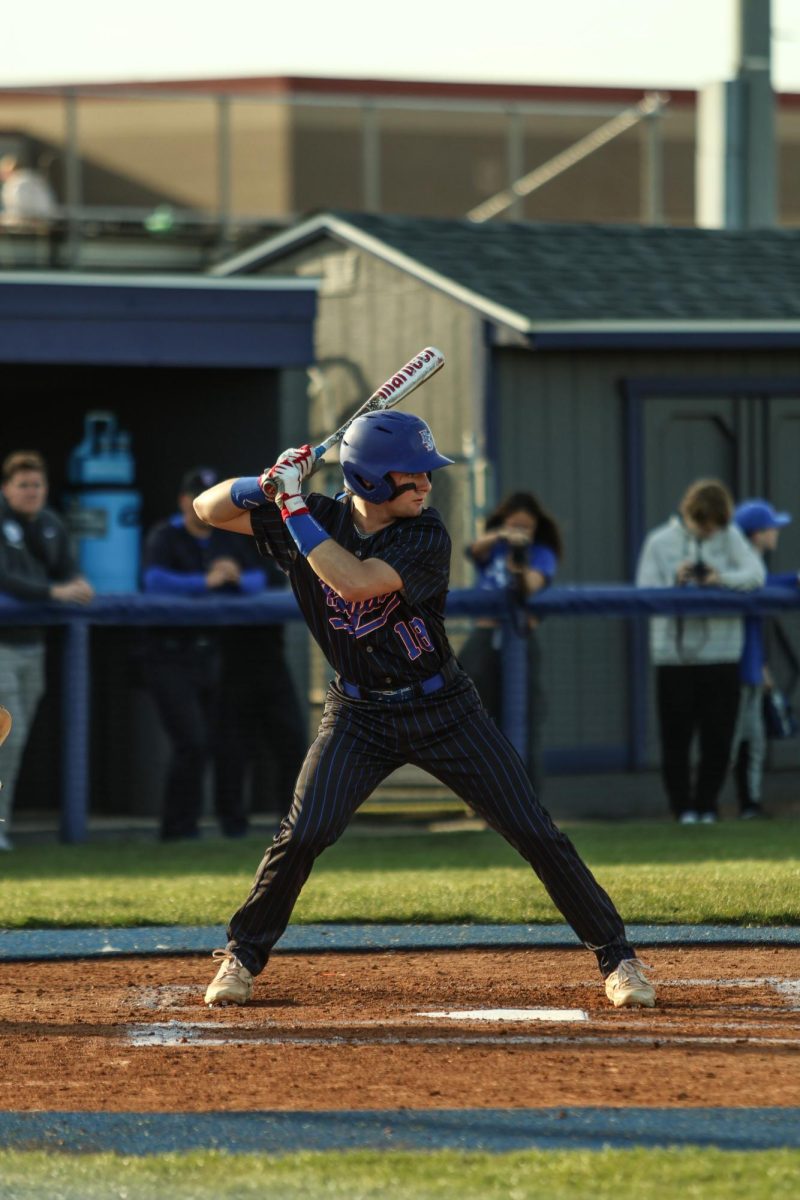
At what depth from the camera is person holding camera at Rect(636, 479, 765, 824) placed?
10.8 m

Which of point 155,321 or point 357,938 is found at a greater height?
point 155,321

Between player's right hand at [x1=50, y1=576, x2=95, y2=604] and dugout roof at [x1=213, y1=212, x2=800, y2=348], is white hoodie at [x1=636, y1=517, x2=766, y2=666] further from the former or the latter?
player's right hand at [x1=50, y1=576, x2=95, y2=604]

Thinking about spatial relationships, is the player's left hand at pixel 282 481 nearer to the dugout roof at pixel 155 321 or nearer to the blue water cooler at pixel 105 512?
the dugout roof at pixel 155 321

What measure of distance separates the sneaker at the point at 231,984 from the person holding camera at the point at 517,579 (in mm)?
4540

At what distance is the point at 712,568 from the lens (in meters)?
10.8

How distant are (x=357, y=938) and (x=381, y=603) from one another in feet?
6.89

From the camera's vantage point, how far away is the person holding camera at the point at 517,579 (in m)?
10.5

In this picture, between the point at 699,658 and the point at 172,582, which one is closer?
the point at 172,582

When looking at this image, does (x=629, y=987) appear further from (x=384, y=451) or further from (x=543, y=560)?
(x=543, y=560)

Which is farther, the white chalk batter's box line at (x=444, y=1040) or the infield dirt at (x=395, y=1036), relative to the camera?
the white chalk batter's box line at (x=444, y=1040)

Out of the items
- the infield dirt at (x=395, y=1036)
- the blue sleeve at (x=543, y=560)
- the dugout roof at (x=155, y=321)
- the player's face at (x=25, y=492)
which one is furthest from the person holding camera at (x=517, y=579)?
the infield dirt at (x=395, y=1036)

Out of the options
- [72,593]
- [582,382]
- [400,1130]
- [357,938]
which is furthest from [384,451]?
[582,382]

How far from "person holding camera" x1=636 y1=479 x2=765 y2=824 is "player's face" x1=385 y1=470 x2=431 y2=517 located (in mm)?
5138

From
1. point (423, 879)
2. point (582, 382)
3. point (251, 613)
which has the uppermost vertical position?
point (582, 382)
